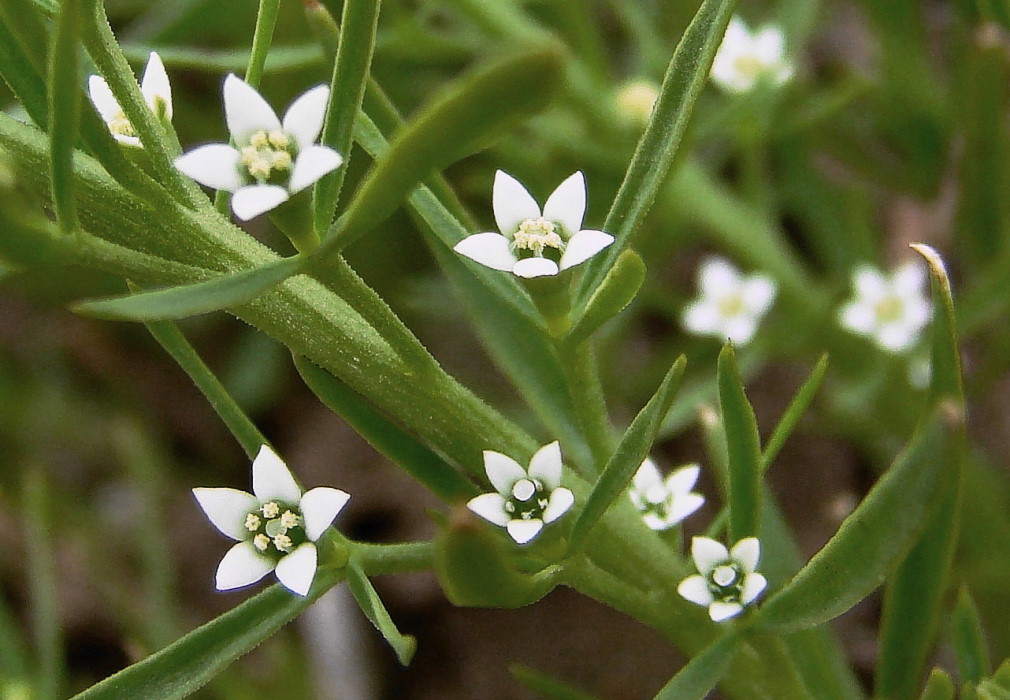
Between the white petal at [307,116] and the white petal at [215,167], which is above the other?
the white petal at [307,116]

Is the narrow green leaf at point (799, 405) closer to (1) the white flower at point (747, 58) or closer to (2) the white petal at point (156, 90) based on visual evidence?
(2) the white petal at point (156, 90)

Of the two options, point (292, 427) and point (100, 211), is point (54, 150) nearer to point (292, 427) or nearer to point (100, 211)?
point (100, 211)

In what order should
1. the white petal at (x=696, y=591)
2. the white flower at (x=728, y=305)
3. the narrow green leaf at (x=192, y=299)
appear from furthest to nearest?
the white flower at (x=728, y=305)
the white petal at (x=696, y=591)
the narrow green leaf at (x=192, y=299)

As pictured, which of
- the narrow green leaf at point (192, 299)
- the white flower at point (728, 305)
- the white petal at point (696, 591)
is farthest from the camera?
the white flower at point (728, 305)

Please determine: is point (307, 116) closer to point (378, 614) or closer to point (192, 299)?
point (192, 299)

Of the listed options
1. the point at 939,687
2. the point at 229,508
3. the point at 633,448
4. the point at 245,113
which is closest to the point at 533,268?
the point at 633,448

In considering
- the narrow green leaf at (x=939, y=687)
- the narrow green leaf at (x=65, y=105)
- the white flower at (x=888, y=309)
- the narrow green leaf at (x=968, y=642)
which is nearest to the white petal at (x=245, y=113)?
the narrow green leaf at (x=65, y=105)

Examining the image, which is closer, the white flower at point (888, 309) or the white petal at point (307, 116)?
the white petal at point (307, 116)
